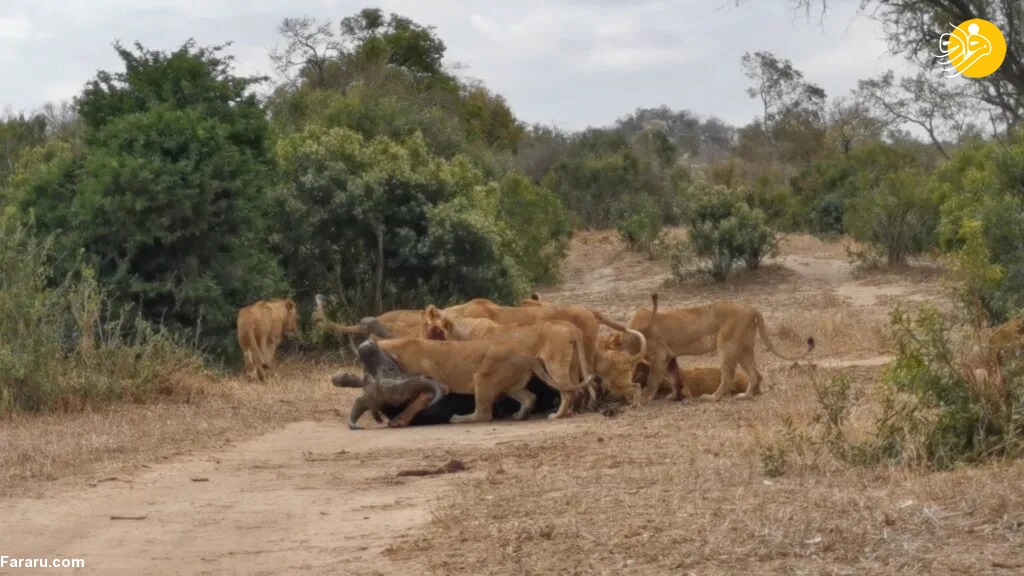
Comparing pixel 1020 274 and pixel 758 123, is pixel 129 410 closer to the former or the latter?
pixel 1020 274

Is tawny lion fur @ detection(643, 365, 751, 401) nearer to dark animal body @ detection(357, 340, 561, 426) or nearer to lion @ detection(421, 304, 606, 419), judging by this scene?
lion @ detection(421, 304, 606, 419)

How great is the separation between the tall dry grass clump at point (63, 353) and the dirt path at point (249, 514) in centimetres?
248

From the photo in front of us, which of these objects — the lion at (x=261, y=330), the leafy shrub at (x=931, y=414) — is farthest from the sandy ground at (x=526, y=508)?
the lion at (x=261, y=330)

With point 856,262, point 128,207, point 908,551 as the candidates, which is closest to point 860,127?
point 856,262

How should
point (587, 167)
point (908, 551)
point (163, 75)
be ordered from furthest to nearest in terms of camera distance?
1. point (587, 167)
2. point (163, 75)
3. point (908, 551)

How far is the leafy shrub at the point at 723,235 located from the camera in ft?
86.9

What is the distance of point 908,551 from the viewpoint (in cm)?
586

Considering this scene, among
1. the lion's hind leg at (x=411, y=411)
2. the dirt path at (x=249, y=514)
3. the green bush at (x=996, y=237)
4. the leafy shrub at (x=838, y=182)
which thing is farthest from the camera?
the leafy shrub at (x=838, y=182)

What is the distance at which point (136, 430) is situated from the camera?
11.5m

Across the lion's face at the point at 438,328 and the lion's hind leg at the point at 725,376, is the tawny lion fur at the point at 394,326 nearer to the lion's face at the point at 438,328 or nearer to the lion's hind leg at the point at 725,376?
the lion's face at the point at 438,328

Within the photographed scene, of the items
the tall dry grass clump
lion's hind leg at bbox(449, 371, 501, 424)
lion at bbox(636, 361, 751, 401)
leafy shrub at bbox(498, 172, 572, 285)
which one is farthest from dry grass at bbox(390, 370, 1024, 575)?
leafy shrub at bbox(498, 172, 572, 285)

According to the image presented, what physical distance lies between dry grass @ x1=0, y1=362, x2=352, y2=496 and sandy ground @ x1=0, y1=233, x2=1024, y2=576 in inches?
3.9

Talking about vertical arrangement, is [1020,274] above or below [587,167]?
below

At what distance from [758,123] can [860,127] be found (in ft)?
38.4
